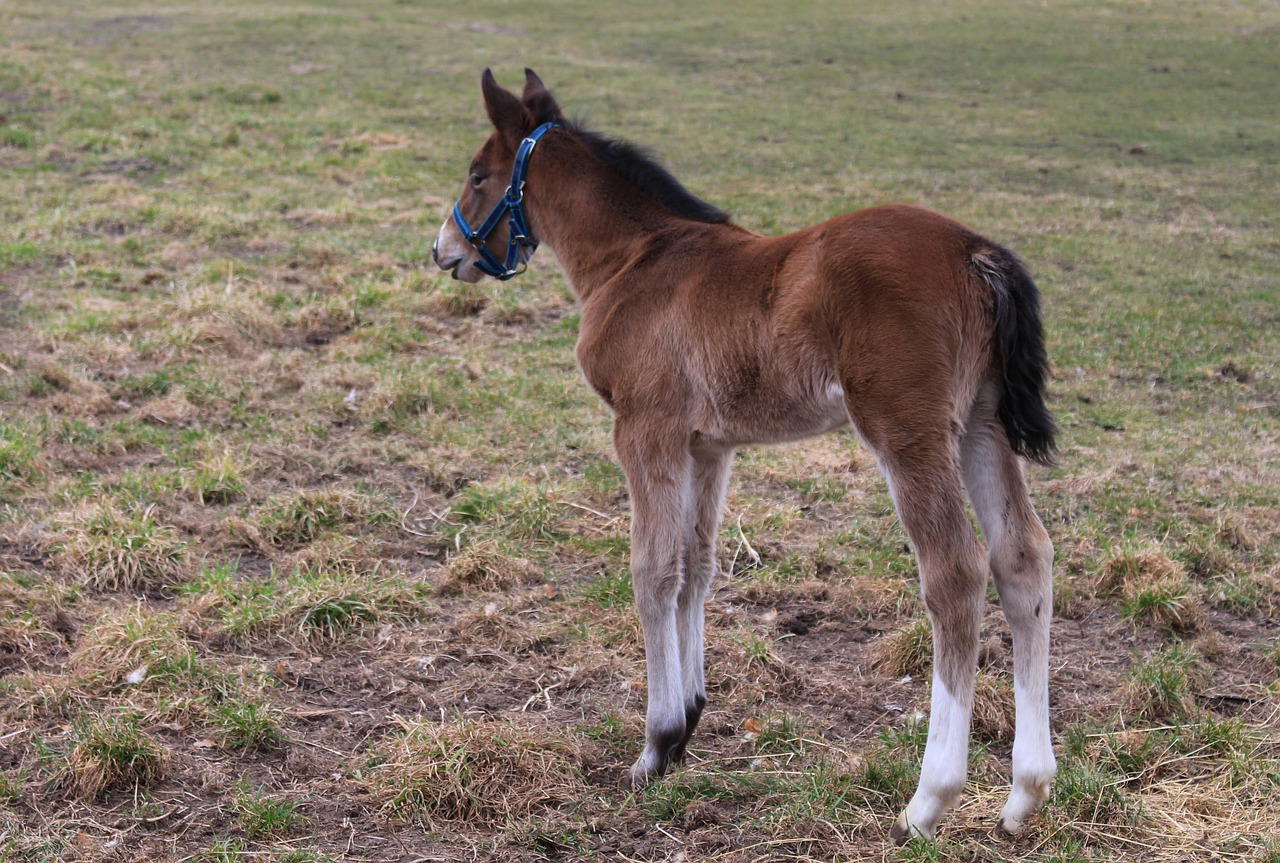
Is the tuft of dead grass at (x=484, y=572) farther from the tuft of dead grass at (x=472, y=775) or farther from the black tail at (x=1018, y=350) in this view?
the black tail at (x=1018, y=350)

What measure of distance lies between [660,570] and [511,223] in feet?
4.99

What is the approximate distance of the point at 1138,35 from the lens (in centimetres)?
1875

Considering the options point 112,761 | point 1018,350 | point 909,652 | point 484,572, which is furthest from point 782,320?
point 112,761

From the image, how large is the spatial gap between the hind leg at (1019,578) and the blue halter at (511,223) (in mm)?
1874

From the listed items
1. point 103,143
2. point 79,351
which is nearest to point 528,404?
point 79,351

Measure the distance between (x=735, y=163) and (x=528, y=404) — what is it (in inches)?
247

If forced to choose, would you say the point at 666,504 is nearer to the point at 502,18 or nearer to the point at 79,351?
the point at 79,351

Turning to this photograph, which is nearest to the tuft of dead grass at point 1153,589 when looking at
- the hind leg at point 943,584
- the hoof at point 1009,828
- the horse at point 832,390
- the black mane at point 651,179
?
the horse at point 832,390

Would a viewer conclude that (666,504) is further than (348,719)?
No

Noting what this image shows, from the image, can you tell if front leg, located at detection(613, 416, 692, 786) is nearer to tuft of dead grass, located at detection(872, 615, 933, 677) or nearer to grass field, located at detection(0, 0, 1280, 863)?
grass field, located at detection(0, 0, 1280, 863)

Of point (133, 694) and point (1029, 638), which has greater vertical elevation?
point (1029, 638)

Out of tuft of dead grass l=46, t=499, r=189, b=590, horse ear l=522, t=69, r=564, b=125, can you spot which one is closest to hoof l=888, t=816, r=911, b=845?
horse ear l=522, t=69, r=564, b=125

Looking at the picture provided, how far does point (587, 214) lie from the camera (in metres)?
4.18

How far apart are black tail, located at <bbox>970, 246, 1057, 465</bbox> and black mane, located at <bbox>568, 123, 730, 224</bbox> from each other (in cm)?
118
